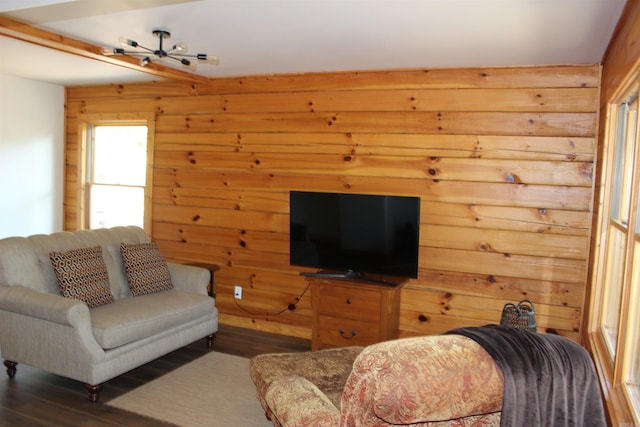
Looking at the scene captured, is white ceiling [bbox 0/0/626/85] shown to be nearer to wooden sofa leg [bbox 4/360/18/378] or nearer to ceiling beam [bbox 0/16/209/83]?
ceiling beam [bbox 0/16/209/83]

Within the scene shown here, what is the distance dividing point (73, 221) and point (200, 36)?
3.44 m

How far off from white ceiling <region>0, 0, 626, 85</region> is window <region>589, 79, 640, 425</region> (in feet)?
1.91

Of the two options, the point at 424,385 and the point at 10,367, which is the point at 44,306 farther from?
the point at 424,385

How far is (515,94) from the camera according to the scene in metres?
3.79

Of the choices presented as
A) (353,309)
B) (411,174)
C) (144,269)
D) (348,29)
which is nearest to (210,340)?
(144,269)

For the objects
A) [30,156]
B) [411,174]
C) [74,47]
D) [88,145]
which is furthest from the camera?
[88,145]

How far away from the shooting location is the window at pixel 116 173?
5.45m

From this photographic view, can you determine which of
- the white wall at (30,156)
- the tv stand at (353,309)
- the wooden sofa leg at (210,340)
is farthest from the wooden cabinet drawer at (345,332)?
the white wall at (30,156)

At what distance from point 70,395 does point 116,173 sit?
9.99 ft

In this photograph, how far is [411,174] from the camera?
4.10 meters

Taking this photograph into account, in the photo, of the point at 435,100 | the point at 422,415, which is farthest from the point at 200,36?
the point at 422,415

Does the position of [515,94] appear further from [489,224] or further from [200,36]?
[200,36]

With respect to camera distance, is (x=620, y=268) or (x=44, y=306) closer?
(x=620, y=268)

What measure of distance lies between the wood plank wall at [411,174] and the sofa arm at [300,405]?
229 cm
